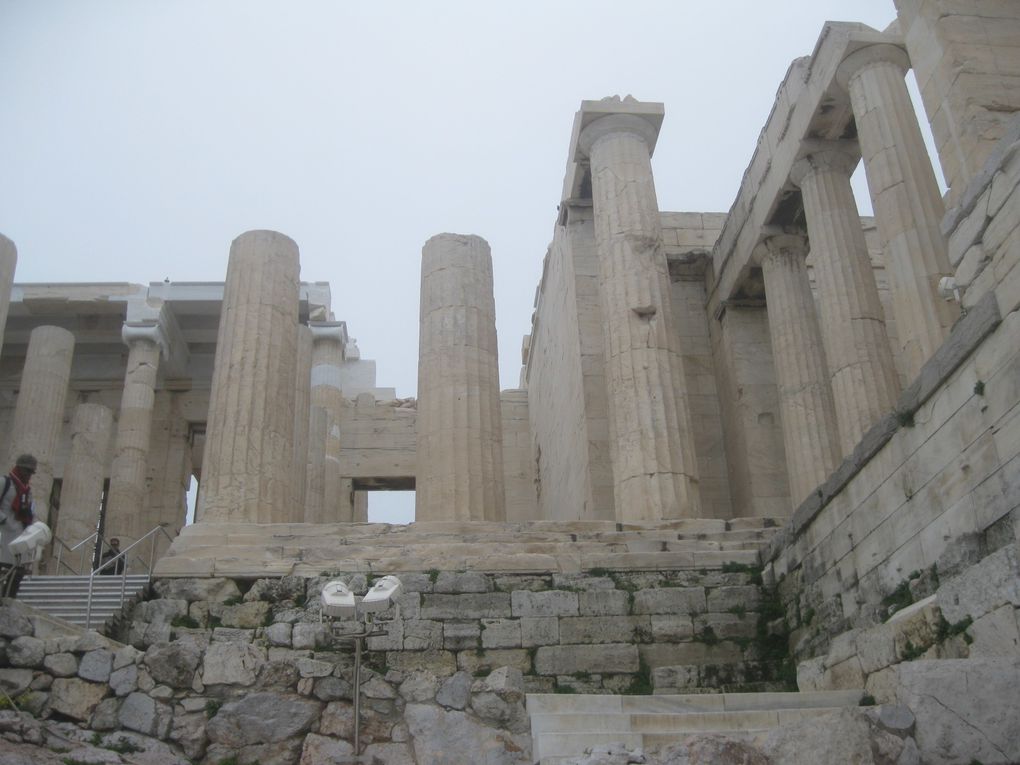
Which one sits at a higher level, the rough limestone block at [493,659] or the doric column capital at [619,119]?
the doric column capital at [619,119]

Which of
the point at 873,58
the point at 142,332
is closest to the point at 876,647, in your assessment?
the point at 873,58

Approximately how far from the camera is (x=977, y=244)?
9961 millimetres

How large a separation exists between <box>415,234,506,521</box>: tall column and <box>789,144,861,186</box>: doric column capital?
6417 mm

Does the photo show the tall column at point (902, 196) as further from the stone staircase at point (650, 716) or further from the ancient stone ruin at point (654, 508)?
the stone staircase at point (650, 716)

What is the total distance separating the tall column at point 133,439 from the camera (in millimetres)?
27297

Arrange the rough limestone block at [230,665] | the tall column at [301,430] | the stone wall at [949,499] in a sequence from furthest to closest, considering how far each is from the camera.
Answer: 1. the tall column at [301,430]
2. the rough limestone block at [230,665]
3. the stone wall at [949,499]

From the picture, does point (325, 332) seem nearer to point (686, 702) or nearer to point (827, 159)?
point (827, 159)

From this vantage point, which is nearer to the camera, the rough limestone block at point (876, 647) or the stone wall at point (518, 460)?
the rough limestone block at point (876, 647)

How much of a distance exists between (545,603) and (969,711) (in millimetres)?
6539

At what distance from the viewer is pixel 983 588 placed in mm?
8711

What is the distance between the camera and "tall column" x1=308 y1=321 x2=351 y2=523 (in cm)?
2850

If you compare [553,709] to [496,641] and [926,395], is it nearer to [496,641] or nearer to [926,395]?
[496,641]

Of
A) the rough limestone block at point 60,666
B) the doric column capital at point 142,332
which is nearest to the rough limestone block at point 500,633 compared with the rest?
the rough limestone block at point 60,666

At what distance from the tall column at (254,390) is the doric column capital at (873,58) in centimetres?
1057
